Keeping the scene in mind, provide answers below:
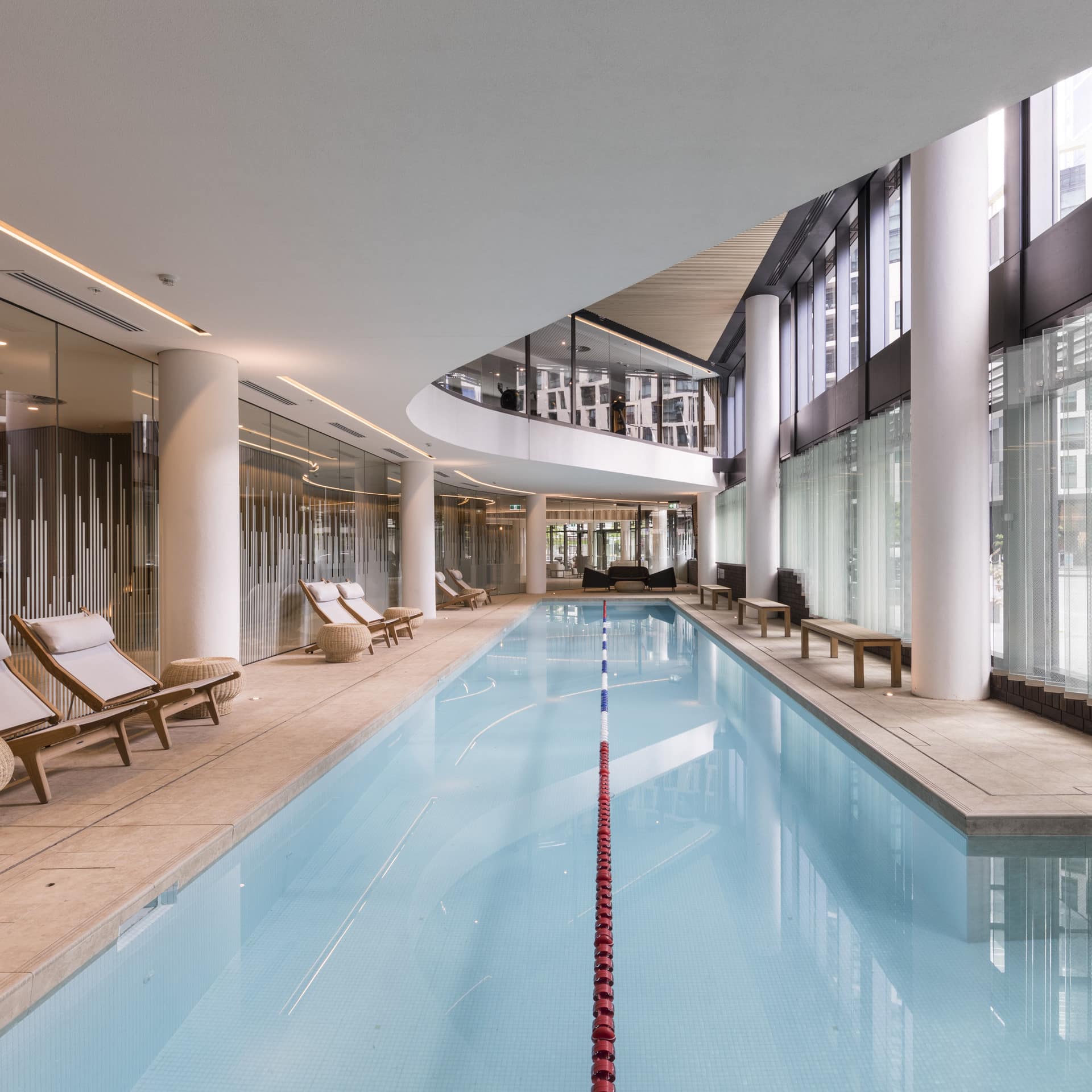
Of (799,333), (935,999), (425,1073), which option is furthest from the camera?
(799,333)

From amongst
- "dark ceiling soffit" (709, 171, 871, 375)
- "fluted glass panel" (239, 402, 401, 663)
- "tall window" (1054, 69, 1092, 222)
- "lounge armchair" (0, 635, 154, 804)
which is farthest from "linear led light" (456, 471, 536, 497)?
"lounge armchair" (0, 635, 154, 804)

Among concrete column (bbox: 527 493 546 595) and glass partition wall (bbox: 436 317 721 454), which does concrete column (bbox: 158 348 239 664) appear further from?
concrete column (bbox: 527 493 546 595)

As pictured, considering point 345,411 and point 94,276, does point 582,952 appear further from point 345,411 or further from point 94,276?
point 345,411

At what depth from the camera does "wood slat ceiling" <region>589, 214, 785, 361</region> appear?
1298cm

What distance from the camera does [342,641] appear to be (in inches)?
392

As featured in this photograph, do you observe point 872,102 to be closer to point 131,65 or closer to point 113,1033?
point 131,65

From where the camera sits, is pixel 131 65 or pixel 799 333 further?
pixel 799 333

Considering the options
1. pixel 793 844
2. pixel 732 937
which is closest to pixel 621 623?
pixel 793 844

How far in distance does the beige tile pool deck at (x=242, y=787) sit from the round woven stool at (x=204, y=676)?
0.20m

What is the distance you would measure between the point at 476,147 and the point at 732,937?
3.55 meters

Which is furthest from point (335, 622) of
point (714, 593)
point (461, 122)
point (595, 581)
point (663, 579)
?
point (663, 579)

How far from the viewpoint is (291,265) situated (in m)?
4.96

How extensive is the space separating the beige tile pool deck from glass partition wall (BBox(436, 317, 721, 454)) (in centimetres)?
706

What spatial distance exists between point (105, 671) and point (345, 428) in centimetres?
657
